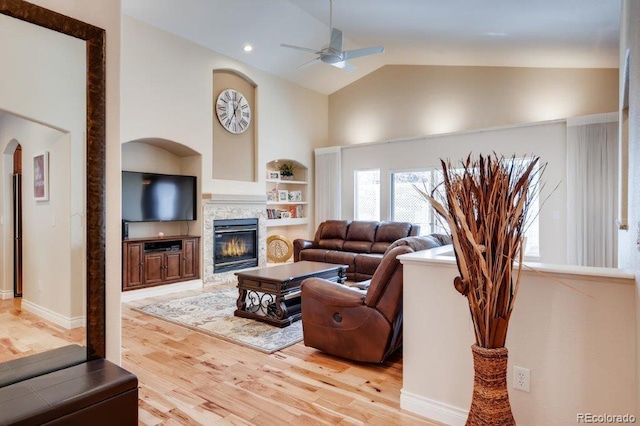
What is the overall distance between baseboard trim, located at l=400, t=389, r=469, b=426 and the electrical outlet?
0.34 meters

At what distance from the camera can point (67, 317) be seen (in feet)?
6.55

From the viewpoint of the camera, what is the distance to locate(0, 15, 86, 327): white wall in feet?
5.91

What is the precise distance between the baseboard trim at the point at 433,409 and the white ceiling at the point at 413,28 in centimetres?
391

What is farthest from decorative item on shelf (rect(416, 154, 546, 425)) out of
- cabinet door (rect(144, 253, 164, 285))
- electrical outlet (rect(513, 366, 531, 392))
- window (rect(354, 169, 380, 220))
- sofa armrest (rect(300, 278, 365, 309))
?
window (rect(354, 169, 380, 220))

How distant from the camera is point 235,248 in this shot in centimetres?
712

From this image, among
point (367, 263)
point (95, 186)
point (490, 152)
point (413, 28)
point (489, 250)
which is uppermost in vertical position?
point (413, 28)

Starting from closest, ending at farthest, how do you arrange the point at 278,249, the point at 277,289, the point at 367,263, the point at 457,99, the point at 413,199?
the point at 277,289 < the point at 367,263 < the point at 457,99 < the point at 413,199 < the point at 278,249

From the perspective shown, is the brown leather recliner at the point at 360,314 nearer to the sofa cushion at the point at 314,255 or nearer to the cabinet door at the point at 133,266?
the cabinet door at the point at 133,266

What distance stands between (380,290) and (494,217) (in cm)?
140

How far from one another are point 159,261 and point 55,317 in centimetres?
400

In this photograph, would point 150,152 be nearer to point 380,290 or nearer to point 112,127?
point 112,127

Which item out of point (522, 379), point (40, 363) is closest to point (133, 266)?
point (40, 363)

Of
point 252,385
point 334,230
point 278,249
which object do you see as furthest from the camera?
point 278,249

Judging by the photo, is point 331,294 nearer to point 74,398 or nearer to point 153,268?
point 74,398
